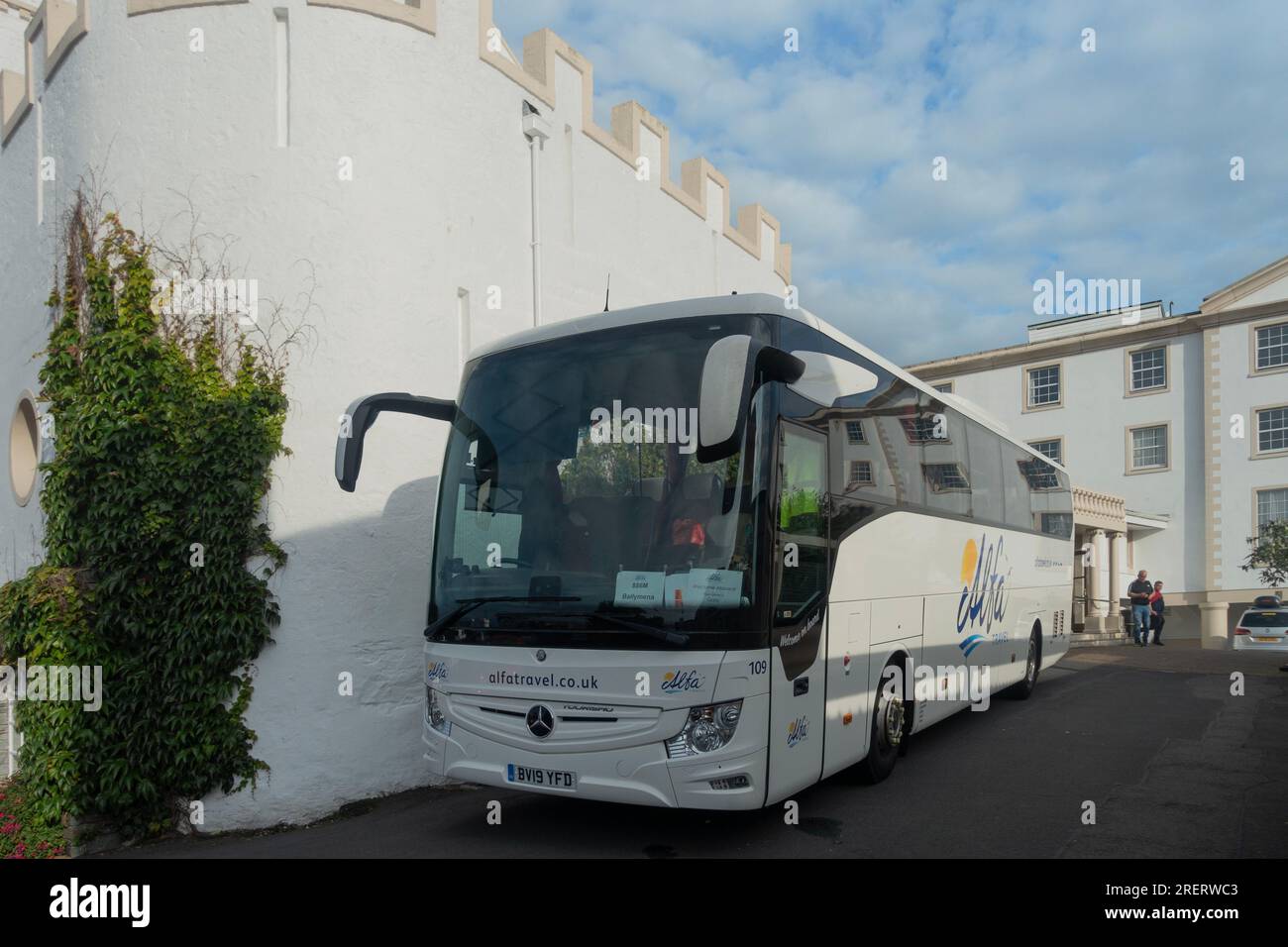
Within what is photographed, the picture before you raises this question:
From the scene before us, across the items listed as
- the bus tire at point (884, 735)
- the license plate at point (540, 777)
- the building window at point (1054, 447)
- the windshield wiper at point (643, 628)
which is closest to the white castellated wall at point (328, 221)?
the license plate at point (540, 777)

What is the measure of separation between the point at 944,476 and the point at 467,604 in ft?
16.4

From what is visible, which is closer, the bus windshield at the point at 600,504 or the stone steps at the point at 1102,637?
the bus windshield at the point at 600,504

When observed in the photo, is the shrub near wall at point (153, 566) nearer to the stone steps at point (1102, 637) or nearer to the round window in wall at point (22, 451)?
the round window in wall at point (22, 451)

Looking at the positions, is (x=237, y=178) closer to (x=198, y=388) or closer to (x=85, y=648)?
(x=198, y=388)

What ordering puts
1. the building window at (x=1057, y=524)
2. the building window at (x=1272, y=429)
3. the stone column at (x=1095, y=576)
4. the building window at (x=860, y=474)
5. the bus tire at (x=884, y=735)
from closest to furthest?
the building window at (x=860, y=474) < the bus tire at (x=884, y=735) < the building window at (x=1057, y=524) < the stone column at (x=1095, y=576) < the building window at (x=1272, y=429)

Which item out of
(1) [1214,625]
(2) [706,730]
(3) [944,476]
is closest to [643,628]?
(2) [706,730]

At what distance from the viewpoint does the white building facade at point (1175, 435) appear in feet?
124

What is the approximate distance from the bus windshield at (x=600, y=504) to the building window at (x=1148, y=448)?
134 feet

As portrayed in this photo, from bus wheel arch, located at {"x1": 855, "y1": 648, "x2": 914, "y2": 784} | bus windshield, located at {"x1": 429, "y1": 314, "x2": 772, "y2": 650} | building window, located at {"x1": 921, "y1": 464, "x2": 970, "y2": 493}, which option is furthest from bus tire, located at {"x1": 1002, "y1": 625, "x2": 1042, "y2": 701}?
bus windshield, located at {"x1": 429, "y1": 314, "x2": 772, "y2": 650}

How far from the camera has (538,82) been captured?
11.3 m

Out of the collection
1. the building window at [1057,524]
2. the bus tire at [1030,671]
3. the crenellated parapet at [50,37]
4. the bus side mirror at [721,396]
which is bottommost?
the bus tire at [1030,671]

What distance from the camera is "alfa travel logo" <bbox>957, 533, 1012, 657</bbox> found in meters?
9.83

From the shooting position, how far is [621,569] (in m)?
5.95

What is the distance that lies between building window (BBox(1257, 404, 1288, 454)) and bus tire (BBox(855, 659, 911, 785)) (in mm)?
36542
